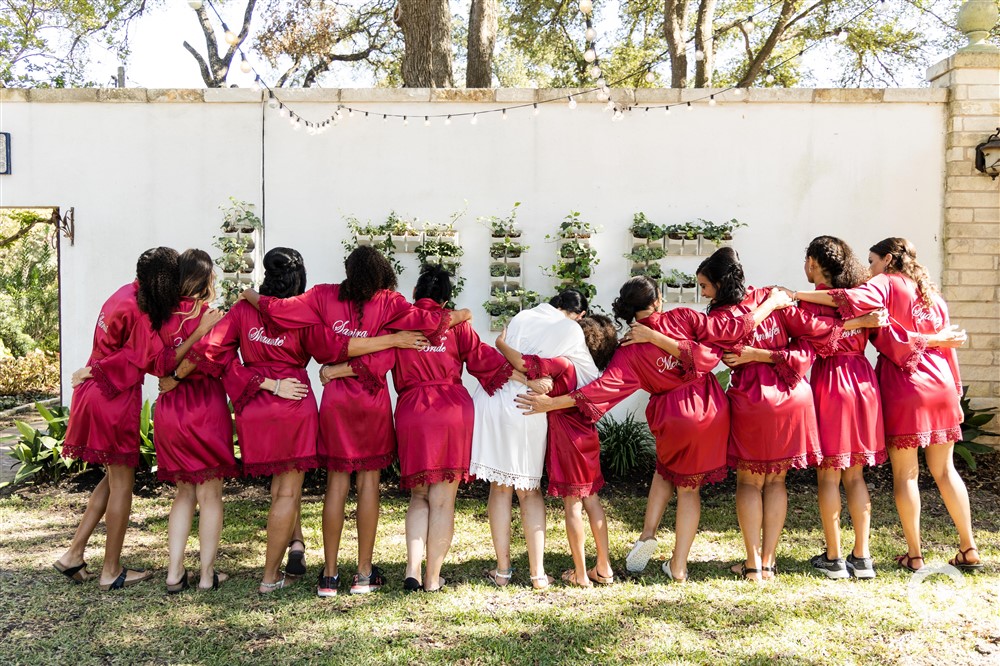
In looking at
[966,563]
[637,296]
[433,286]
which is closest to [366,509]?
[433,286]

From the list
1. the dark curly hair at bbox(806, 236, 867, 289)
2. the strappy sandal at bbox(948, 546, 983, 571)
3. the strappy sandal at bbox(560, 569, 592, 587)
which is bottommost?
the strappy sandal at bbox(560, 569, 592, 587)

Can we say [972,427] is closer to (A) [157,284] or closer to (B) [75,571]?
(A) [157,284]

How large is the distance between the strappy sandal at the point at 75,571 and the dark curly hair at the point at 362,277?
2.04m

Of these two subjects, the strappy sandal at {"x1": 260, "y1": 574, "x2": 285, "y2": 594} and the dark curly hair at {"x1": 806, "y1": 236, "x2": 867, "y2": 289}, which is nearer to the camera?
the strappy sandal at {"x1": 260, "y1": 574, "x2": 285, "y2": 594}

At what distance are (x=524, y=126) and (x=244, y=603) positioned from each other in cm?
437

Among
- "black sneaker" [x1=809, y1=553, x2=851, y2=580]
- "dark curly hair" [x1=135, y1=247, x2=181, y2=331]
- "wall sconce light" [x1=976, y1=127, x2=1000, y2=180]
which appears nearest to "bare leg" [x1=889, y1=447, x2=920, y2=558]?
"black sneaker" [x1=809, y1=553, x2=851, y2=580]

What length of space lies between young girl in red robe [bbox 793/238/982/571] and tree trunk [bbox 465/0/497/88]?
658cm

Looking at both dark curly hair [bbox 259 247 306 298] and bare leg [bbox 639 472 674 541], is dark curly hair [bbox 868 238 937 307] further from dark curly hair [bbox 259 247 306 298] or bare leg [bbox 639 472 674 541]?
dark curly hair [bbox 259 247 306 298]

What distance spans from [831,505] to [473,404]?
200 centimetres

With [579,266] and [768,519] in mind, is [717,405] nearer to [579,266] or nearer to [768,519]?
[768,519]

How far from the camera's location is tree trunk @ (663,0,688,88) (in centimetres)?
1291

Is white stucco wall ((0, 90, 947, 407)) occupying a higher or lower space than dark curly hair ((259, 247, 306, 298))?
higher

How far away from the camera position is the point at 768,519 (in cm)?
425

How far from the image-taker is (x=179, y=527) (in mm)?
4066
